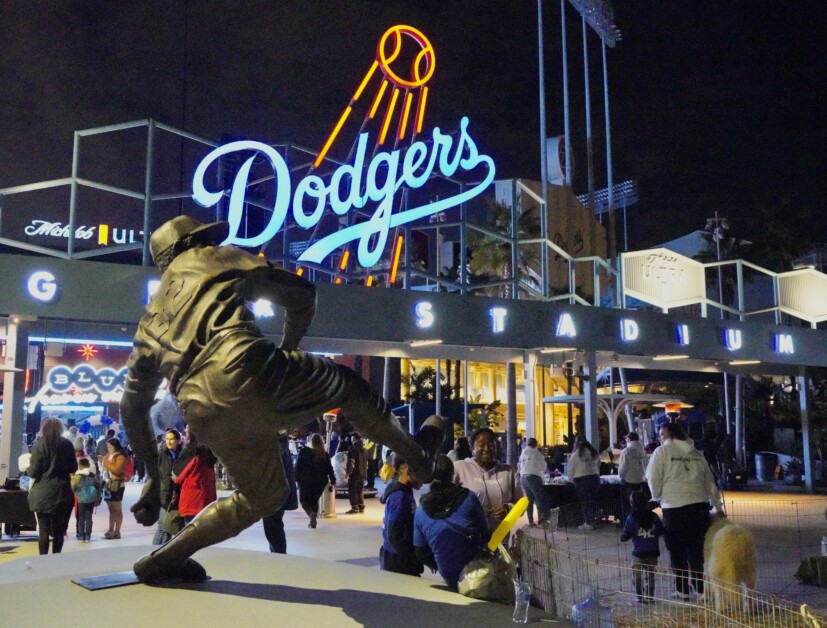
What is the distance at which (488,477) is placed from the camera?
7406 millimetres

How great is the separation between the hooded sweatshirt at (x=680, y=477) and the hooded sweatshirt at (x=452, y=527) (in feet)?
11.2

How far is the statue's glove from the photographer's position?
4.19m

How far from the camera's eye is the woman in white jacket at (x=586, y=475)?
1338 cm

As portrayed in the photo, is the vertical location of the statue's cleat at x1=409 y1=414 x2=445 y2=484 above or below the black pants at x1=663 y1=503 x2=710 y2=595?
above

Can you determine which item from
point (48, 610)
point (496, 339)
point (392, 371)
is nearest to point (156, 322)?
point (48, 610)

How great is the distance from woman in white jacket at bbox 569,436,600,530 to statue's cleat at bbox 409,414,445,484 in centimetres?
951

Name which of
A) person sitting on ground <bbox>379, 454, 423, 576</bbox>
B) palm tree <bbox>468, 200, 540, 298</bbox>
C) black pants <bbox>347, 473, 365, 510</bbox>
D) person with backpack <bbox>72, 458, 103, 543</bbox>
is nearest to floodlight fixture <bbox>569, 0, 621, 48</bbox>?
palm tree <bbox>468, 200, 540, 298</bbox>

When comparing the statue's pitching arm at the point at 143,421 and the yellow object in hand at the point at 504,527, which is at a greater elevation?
the statue's pitching arm at the point at 143,421

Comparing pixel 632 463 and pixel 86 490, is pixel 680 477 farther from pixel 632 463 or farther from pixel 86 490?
pixel 86 490

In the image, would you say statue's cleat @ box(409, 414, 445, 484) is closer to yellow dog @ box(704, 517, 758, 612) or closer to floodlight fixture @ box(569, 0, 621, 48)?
yellow dog @ box(704, 517, 758, 612)

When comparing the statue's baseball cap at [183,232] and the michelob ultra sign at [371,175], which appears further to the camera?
the michelob ultra sign at [371,175]

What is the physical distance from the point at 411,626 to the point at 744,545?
391 cm

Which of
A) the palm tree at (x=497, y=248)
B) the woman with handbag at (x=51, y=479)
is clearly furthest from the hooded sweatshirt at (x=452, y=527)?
the palm tree at (x=497, y=248)

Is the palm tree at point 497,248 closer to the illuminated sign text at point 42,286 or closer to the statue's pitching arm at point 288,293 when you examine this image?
the illuminated sign text at point 42,286
